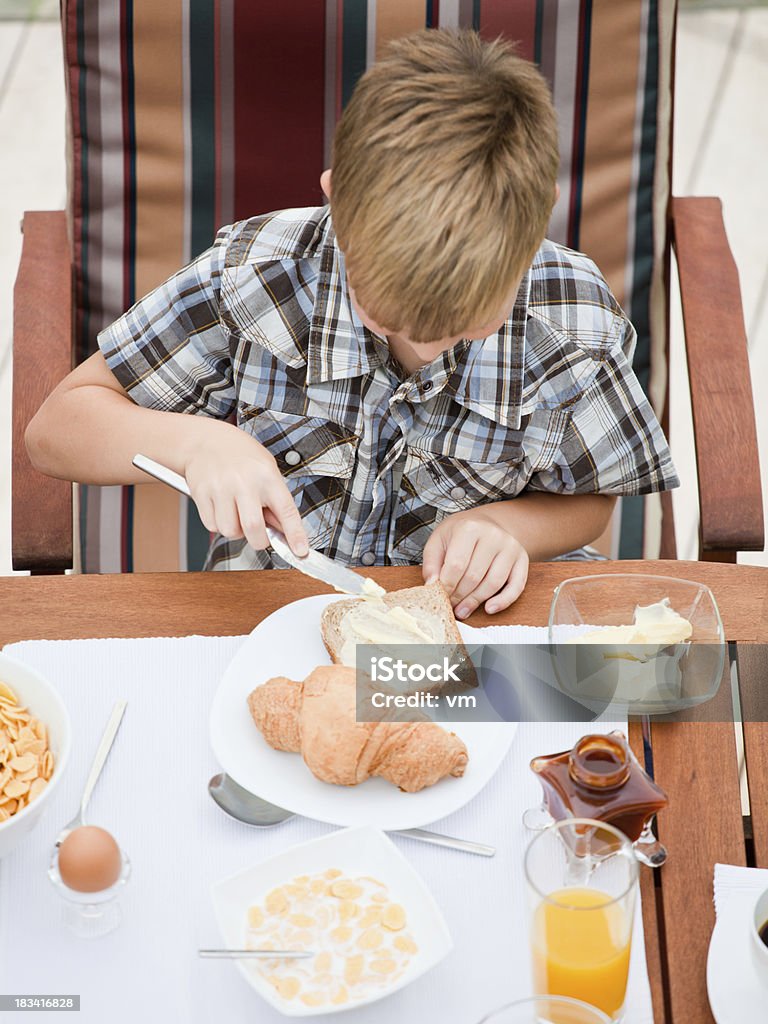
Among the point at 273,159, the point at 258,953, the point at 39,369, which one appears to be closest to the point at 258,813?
the point at 258,953

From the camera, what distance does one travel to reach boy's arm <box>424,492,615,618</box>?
1.01m

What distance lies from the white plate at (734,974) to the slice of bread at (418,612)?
0.26 m

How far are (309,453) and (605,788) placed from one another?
0.52 m

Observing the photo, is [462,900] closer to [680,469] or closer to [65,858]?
[65,858]

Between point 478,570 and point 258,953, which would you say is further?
point 478,570

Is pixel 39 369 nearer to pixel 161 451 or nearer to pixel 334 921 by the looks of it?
pixel 161 451

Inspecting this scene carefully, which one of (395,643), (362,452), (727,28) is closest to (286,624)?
(395,643)

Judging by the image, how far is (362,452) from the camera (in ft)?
3.90

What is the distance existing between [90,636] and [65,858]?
0.24m

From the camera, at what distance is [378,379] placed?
3.77 ft

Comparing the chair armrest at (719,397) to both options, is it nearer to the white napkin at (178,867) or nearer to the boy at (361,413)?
the boy at (361,413)

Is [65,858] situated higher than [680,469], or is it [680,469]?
[680,469]

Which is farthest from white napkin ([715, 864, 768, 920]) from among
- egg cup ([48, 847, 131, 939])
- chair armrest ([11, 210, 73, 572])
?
chair armrest ([11, 210, 73, 572])

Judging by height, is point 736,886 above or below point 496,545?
below
